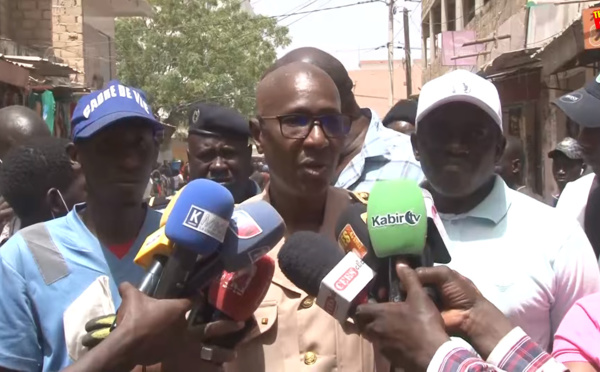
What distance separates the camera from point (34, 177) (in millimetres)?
3670

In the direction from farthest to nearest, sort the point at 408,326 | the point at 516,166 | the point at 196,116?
the point at 516,166
the point at 196,116
the point at 408,326

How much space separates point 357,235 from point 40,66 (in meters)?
12.2

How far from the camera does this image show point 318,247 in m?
1.92

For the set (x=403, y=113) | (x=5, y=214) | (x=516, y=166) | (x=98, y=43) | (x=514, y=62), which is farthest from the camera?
(x=98, y=43)

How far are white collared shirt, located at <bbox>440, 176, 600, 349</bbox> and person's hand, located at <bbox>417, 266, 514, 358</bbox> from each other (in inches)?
24.7

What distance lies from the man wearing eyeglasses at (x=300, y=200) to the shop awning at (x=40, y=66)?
381 inches

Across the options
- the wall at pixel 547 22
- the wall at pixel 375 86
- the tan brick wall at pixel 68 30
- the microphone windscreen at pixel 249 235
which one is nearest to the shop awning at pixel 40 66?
the tan brick wall at pixel 68 30

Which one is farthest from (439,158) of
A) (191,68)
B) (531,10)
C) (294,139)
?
(191,68)

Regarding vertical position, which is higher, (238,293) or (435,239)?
Result: (435,239)

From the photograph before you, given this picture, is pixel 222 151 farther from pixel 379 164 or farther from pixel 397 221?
pixel 397 221

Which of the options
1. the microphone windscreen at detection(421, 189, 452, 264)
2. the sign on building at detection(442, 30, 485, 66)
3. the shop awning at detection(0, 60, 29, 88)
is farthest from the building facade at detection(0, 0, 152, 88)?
the microphone windscreen at detection(421, 189, 452, 264)

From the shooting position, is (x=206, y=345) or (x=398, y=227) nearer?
(x=398, y=227)

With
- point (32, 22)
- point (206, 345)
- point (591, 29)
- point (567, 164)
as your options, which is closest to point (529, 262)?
point (206, 345)

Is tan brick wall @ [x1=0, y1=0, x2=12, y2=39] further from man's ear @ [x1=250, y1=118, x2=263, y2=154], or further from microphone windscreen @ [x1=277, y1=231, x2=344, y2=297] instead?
microphone windscreen @ [x1=277, y1=231, x2=344, y2=297]
